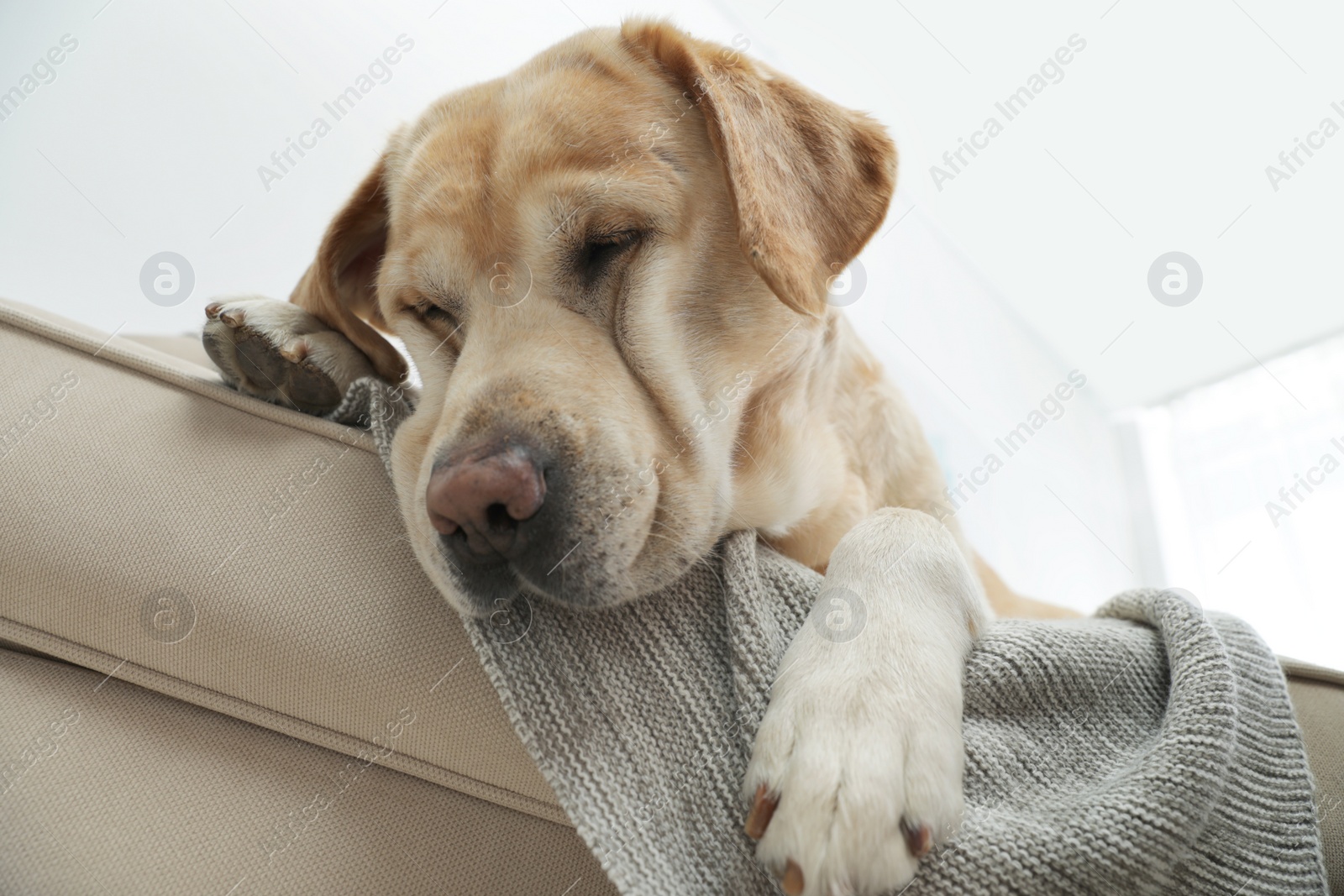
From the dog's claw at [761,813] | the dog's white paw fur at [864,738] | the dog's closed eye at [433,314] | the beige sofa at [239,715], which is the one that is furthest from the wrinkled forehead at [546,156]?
the dog's claw at [761,813]

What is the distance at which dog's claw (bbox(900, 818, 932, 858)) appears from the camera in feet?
2.76

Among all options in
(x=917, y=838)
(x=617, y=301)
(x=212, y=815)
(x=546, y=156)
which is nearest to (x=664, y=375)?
(x=617, y=301)

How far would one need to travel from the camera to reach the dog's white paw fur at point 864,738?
822 millimetres

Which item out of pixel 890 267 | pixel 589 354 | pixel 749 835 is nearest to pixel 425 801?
pixel 749 835

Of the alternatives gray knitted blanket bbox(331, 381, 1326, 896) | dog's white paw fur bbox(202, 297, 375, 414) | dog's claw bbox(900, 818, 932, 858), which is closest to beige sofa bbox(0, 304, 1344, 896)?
gray knitted blanket bbox(331, 381, 1326, 896)

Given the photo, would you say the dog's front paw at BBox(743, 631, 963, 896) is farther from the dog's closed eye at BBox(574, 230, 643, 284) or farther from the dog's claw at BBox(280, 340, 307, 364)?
the dog's claw at BBox(280, 340, 307, 364)

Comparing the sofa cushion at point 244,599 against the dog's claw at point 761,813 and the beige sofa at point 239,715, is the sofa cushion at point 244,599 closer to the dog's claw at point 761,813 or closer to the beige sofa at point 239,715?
the beige sofa at point 239,715

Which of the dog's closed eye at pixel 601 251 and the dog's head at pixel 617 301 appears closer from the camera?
the dog's head at pixel 617 301

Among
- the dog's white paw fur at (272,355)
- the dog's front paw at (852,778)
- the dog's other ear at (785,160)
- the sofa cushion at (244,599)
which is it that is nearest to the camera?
the dog's front paw at (852,778)

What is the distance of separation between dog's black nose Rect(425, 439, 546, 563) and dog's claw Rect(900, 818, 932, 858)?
Result: 0.57 metres

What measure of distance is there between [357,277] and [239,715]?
118 centimetres

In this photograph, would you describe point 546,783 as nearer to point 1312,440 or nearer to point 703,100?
point 703,100

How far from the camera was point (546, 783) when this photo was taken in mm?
1055

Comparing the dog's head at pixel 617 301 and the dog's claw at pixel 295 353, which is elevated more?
the dog's head at pixel 617 301
